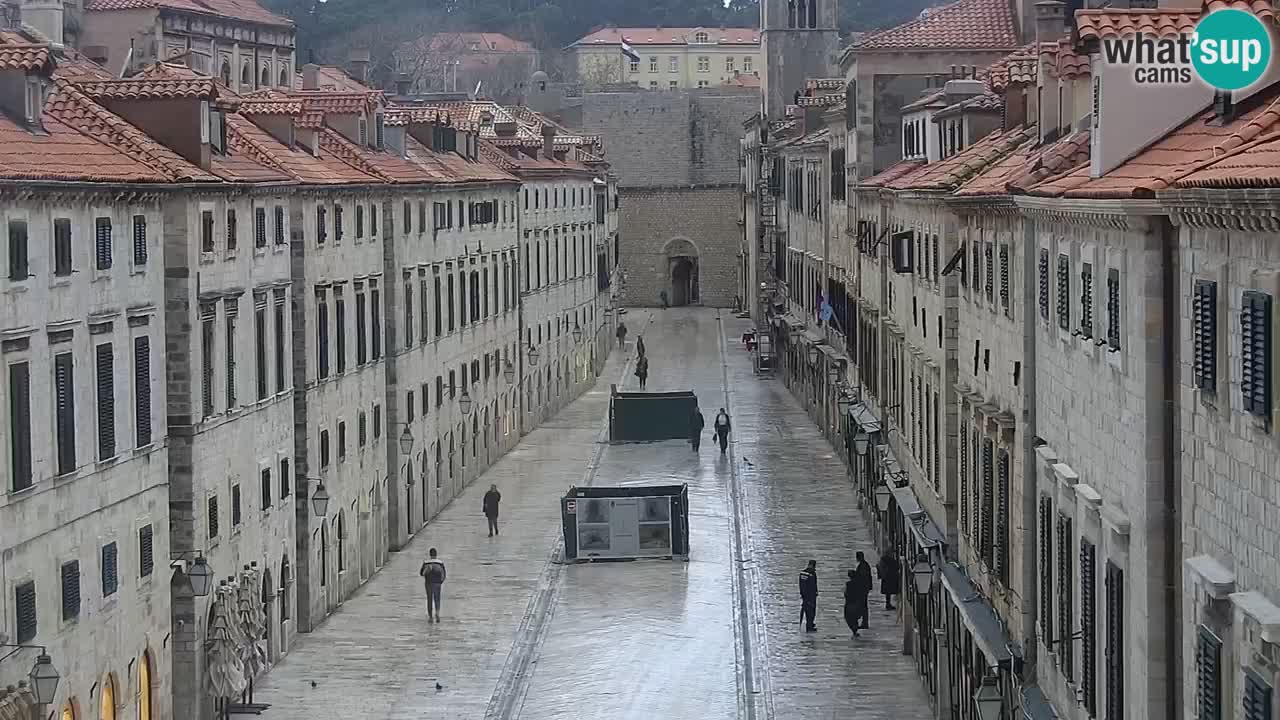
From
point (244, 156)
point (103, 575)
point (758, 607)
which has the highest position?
point (244, 156)

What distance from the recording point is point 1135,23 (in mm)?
18969

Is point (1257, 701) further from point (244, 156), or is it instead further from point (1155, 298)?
point (244, 156)

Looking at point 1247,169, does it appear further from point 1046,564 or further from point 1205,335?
point 1046,564

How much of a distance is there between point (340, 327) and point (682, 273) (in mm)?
83787

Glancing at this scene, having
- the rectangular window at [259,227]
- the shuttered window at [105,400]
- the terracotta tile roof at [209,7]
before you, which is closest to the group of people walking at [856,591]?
the rectangular window at [259,227]

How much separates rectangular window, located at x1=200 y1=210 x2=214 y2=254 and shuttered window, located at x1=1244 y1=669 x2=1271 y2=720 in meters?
22.3

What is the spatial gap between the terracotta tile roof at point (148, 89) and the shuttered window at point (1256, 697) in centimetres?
2269

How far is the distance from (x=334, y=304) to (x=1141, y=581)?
2859 cm

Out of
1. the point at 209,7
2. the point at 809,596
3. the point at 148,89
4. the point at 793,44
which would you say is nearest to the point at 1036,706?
the point at 809,596

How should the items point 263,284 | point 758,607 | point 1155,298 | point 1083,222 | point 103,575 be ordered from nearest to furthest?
point 1155,298
point 1083,222
point 103,575
point 263,284
point 758,607

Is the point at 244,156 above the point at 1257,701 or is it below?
above

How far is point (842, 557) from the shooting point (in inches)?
1810

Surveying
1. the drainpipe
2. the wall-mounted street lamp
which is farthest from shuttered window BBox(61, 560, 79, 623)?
the drainpipe

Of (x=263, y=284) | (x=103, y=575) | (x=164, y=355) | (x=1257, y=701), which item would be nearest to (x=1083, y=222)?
(x=1257, y=701)
